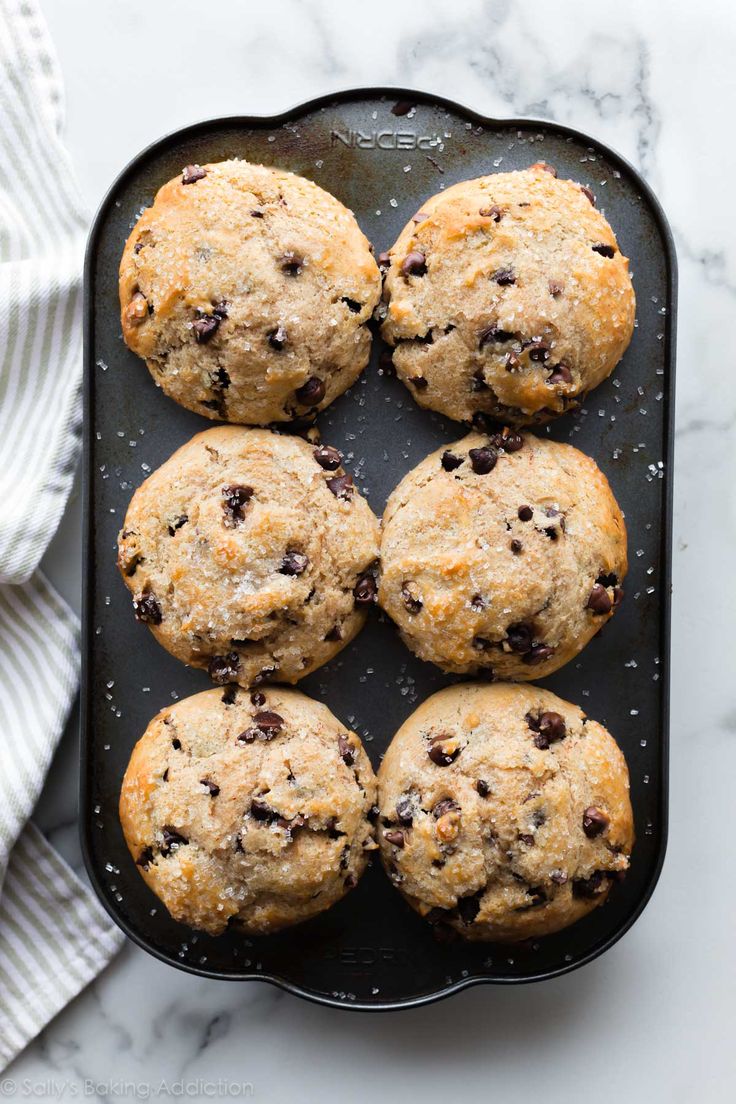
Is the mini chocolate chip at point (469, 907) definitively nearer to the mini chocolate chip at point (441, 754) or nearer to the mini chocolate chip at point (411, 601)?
the mini chocolate chip at point (441, 754)

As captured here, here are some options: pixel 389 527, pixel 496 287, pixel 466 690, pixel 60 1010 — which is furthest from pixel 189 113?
pixel 60 1010

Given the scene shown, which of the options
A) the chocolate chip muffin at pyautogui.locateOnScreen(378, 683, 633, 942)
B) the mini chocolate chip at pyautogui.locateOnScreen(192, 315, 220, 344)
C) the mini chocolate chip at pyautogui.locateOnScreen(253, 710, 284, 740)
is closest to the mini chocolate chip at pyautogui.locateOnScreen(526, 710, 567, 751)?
the chocolate chip muffin at pyautogui.locateOnScreen(378, 683, 633, 942)

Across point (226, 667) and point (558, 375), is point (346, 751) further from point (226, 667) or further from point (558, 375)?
point (558, 375)

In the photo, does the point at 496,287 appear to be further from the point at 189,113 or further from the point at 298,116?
the point at 189,113

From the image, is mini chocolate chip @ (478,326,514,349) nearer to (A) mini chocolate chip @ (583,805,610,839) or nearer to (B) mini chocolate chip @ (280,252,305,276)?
(B) mini chocolate chip @ (280,252,305,276)

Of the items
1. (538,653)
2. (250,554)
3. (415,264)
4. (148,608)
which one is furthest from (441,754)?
(415,264)

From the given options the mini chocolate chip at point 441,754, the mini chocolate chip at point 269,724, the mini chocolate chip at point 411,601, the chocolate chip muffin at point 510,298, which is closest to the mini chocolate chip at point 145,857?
the mini chocolate chip at point 269,724

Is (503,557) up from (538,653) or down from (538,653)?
up
